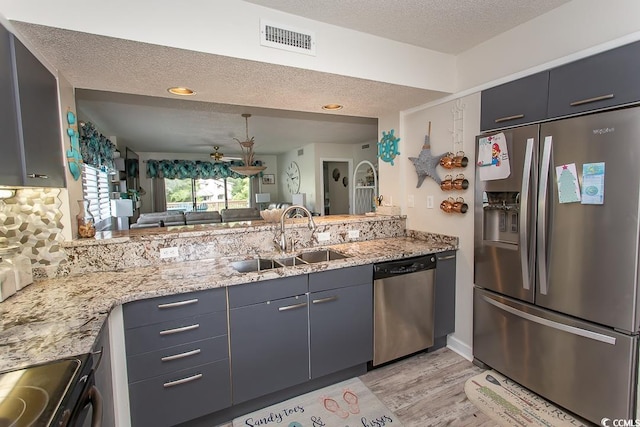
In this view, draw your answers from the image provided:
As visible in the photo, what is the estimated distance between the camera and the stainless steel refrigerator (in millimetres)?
1534

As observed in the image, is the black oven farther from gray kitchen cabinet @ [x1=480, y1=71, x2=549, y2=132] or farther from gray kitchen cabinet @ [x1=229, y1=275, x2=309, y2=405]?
gray kitchen cabinet @ [x1=480, y1=71, x2=549, y2=132]

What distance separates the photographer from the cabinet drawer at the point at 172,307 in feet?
5.09

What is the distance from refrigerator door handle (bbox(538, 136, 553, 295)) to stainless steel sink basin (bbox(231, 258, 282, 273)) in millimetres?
1692

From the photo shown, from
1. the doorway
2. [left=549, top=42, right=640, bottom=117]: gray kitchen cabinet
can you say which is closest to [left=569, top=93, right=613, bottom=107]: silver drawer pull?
[left=549, top=42, right=640, bottom=117]: gray kitchen cabinet

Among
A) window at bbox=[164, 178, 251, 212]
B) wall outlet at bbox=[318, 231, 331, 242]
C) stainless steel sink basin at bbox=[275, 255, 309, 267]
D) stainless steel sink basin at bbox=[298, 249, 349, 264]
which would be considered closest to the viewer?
stainless steel sink basin at bbox=[275, 255, 309, 267]

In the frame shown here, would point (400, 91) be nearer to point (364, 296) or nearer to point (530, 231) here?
point (530, 231)

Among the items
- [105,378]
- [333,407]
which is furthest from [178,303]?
[333,407]

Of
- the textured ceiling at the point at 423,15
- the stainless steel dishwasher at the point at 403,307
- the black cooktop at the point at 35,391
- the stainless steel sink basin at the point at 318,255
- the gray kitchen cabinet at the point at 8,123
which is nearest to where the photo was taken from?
the black cooktop at the point at 35,391

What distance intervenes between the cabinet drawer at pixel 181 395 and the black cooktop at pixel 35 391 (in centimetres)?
78

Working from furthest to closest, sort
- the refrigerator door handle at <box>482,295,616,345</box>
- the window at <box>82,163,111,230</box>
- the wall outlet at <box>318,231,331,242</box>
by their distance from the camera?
1. the window at <box>82,163,111,230</box>
2. the wall outlet at <box>318,231,331,242</box>
3. the refrigerator door handle at <box>482,295,616,345</box>

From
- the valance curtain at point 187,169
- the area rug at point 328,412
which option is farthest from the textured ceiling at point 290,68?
the valance curtain at point 187,169

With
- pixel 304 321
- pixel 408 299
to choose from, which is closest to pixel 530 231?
pixel 408 299

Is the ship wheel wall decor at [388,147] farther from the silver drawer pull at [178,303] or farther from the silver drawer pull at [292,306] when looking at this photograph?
the silver drawer pull at [178,303]

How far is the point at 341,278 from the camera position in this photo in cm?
209
